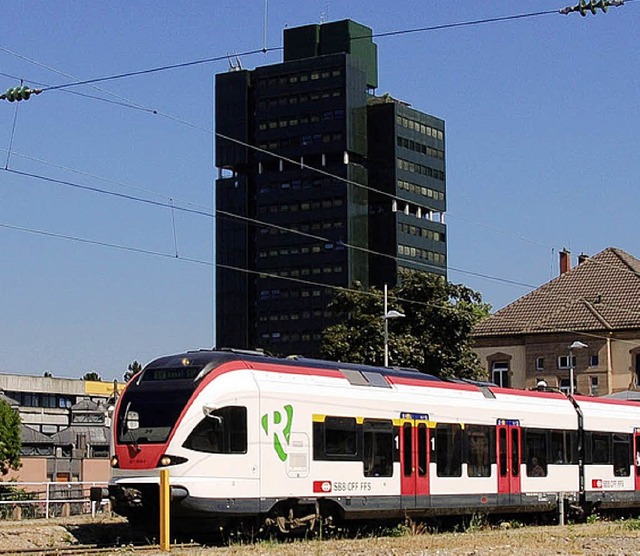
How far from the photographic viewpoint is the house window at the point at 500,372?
257ft

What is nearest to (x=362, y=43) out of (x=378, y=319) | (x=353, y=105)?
(x=353, y=105)

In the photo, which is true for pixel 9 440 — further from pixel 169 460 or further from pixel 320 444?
pixel 169 460

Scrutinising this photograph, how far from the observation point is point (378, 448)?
27.6 m

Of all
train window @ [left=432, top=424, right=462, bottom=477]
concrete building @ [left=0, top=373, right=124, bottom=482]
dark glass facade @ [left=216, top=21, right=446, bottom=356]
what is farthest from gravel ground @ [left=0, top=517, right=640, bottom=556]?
dark glass facade @ [left=216, top=21, right=446, bottom=356]

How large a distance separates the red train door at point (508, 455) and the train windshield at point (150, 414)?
33.2ft

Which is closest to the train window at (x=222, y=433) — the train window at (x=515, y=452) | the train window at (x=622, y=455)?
the train window at (x=515, y=452)

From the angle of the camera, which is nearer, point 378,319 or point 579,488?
point 579,488

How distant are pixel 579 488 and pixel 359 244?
132015 millimetres

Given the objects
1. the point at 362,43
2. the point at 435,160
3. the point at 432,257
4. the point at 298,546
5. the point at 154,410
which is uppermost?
the point at 362,43

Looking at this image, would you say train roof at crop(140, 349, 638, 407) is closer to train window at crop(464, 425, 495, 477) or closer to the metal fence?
train window at crop(464, 425, 495, 477)

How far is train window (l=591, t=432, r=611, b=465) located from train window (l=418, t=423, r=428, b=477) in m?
8.34

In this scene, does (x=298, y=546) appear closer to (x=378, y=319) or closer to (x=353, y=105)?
(x=378, y=319)

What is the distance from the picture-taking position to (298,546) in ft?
75.0

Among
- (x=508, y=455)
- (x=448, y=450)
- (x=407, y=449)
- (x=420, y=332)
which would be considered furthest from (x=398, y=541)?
(x=420, y=332)
